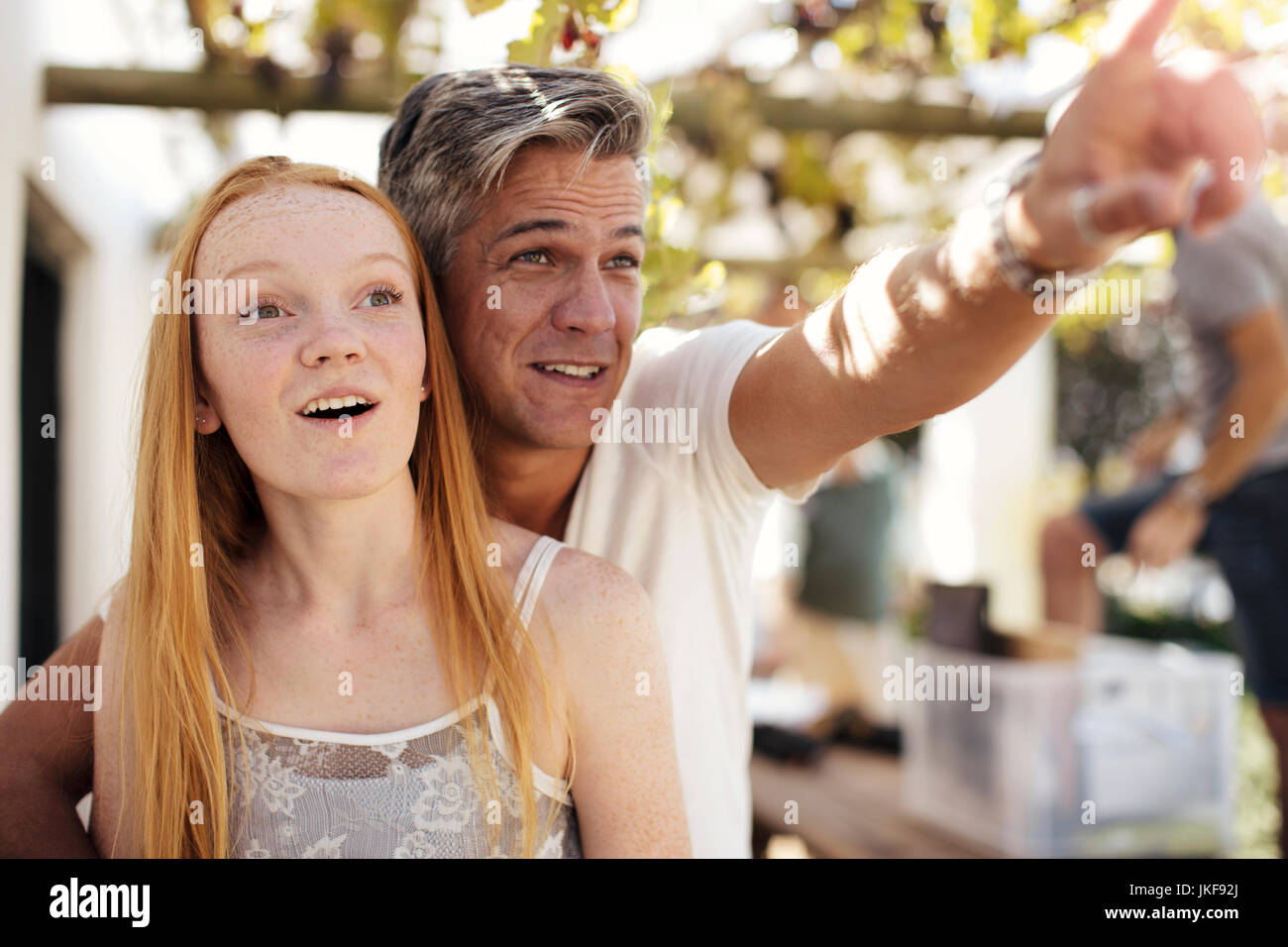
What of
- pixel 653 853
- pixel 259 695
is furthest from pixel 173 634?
pixel 653 853

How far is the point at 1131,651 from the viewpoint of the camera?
13.1ft

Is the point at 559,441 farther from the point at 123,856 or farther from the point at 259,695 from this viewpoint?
the point at 123,856

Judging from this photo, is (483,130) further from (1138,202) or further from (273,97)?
(273,97)

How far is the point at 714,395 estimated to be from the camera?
1.47 metres

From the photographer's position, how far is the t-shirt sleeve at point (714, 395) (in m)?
1.46

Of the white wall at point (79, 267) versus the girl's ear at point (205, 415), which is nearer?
the girl's ear at point (205, 415)

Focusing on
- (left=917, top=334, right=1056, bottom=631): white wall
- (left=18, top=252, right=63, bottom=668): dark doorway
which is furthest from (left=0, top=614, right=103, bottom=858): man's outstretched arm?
(left=917, top=334, right=1056, bottom=631): white wall

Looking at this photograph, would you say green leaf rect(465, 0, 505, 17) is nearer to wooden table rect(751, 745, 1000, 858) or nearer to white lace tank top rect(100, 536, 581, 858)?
white lace tank top rect(100, 536, 581, 858)

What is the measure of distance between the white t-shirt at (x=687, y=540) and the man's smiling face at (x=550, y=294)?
103 mm

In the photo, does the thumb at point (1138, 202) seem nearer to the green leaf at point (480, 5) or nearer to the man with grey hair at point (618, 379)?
the man with grey hair at point (618, 379)

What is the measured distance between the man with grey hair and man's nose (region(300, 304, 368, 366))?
1.10 feet

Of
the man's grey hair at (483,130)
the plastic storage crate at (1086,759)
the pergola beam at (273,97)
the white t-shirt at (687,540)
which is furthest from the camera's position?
the plastic storage crate at (1086,759)

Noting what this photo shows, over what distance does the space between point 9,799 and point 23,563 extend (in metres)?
2.79

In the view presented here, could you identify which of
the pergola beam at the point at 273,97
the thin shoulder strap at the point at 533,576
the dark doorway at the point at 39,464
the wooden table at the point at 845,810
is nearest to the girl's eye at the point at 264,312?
the thin shoulder strap at the point at 533,576
